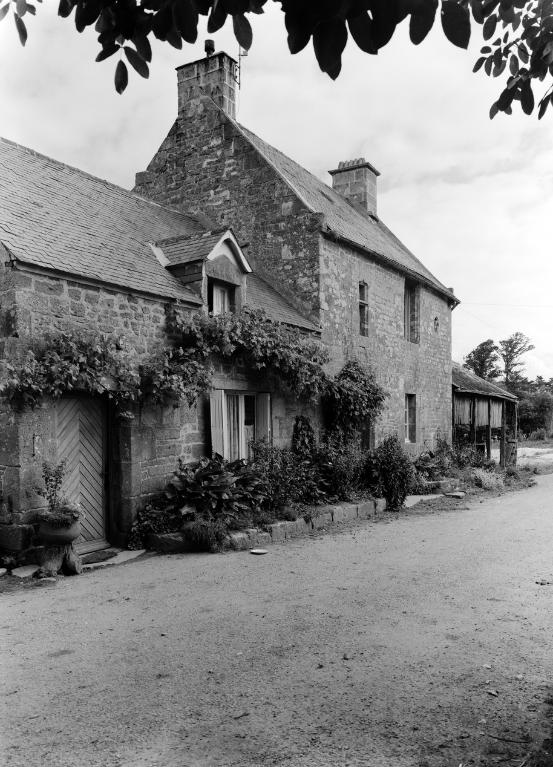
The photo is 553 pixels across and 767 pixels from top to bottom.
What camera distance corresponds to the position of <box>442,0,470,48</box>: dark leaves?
215 centimetres

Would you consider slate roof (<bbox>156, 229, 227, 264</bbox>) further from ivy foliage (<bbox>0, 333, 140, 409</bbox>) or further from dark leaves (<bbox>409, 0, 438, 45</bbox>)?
dark leaves (<bbox>409, 0, 438, 45</bbox>)

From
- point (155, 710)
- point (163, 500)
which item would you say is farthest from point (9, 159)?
point (155, 710)

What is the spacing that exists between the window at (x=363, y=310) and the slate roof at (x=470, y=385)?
651 centimetres

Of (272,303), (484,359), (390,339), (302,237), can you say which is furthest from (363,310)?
(484,359)

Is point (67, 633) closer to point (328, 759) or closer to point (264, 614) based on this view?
point (264, 614)

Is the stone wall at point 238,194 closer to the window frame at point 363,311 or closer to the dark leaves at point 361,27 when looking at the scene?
the window frame at point 363,311

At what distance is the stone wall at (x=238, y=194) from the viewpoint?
44.3 ft

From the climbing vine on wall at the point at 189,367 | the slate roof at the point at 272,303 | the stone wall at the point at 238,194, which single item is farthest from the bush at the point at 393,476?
the stone wall at the point at 238,194

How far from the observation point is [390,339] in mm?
16391

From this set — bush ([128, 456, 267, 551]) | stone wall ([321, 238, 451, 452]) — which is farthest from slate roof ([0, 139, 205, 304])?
stone wall ([321, 238, 451, 452])

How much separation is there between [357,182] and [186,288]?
12.5 meters

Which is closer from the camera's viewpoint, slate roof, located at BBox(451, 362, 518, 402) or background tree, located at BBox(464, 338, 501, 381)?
slate roof, located at BBox(451, 362, 518, 402)

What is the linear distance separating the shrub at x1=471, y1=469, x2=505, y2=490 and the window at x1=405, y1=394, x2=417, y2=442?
2127 millimetres

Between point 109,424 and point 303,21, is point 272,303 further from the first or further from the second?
point 303,21
